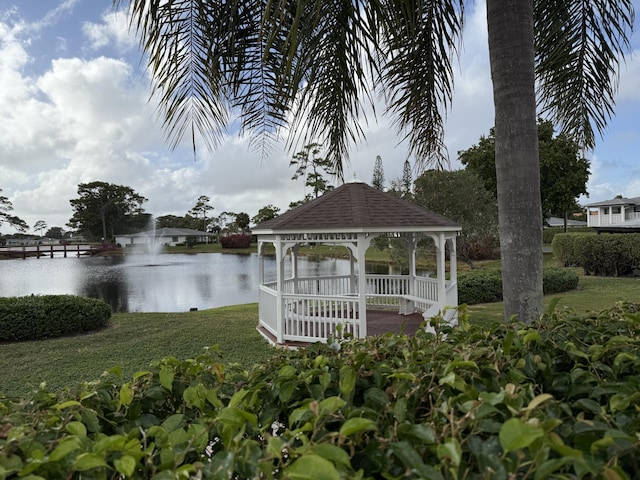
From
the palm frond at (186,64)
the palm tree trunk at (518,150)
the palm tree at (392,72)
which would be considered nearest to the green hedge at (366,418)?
the palm tree trunk at (518,150)

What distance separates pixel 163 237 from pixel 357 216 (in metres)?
74.9

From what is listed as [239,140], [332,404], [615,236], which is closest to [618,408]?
[332,404]

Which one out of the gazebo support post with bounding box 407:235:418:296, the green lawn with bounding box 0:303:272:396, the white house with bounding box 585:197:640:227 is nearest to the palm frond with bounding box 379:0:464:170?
the green lawn with bounding box 0:303:272:396

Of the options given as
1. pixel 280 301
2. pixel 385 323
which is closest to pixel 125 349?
pixel 280 301

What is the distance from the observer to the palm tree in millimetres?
2977

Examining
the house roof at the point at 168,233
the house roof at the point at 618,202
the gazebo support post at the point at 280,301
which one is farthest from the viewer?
the house roof at the point at 168,233

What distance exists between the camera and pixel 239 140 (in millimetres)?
3973

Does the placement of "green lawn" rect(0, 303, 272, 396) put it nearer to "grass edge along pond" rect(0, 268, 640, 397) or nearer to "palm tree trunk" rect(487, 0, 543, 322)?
"grass edge along pond" rect(0, 268, 640, 397)

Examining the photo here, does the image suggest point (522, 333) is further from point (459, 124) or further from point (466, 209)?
point (466, 209)

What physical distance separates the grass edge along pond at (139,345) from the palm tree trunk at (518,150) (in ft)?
7.64

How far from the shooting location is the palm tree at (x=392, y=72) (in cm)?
298

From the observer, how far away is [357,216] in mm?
7461

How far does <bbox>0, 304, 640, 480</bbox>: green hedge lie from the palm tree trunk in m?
1.34

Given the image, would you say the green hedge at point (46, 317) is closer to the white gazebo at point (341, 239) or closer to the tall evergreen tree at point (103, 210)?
the white gazebo at point (341, 239)
